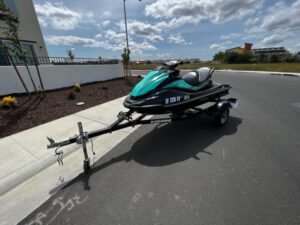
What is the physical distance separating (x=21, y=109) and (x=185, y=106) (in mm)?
5704

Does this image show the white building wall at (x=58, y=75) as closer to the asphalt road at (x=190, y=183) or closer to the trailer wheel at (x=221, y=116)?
the asphalt road at (x=190, y=183)

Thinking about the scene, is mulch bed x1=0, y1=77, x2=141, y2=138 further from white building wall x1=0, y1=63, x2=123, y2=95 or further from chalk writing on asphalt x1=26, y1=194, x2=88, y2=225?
chalk writing on asphalt x1=26, y1=194, x2=88, y2=225

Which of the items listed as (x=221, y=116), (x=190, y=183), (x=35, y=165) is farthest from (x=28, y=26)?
(x=190, y=183)

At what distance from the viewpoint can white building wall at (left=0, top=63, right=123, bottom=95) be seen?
6.57m

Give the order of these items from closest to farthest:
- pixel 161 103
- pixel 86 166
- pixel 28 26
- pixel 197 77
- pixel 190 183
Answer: pixel 190 183
pixel 86 166
pixel 161 103
pixel 197 77
pixel 28 26

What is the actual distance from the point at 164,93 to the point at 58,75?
7757 mm

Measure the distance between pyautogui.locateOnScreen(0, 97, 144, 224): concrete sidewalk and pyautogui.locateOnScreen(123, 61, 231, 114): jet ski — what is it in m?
1.31

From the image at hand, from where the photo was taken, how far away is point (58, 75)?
8.52 metres

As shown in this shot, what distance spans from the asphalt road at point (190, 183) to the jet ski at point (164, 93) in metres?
0.91

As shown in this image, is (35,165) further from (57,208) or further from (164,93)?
(164,93)

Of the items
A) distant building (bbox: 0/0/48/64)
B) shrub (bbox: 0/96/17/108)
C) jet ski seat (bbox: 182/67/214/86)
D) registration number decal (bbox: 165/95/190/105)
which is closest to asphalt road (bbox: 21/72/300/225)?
registration number decal (bbox: 165/95/190/105)

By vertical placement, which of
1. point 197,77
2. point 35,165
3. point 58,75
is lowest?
point 35,165

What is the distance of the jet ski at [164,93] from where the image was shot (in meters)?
3.00

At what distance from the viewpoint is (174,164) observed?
2.85m
